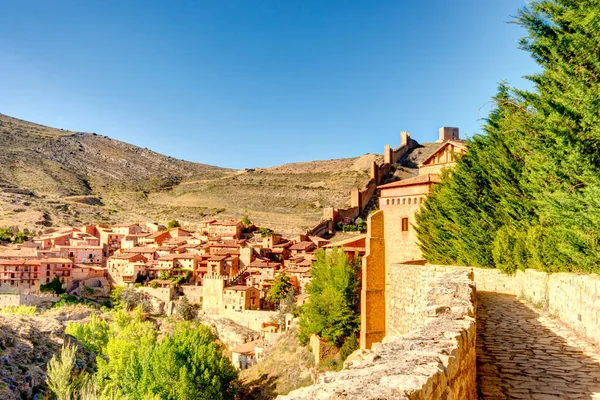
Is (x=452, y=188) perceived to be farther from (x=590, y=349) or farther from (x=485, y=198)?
(x=590, y=349)

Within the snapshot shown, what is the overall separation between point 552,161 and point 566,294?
242 centimetres

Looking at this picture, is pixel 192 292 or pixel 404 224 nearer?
pixel 404 224

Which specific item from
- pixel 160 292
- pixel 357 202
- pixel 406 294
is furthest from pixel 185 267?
pixel 406 294

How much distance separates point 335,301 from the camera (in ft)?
74.1

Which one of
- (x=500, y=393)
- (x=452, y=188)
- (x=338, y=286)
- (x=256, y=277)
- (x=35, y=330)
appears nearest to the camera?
(x=500, y=393)

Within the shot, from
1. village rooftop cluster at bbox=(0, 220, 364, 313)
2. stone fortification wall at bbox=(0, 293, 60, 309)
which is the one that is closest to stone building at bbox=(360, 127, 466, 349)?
village rooftop cluster at bbox=(0, 220, 364, 313)

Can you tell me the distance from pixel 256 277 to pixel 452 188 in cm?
3111

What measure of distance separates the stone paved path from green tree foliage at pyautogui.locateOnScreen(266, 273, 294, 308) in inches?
1380

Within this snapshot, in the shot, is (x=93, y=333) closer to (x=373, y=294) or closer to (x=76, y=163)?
(x=373, y=294)

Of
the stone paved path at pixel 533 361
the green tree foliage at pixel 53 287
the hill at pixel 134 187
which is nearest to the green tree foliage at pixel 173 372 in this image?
the stone paved path at pixel 533 361

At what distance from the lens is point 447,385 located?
2.99m

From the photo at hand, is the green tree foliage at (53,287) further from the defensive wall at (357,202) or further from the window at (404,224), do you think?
the window at (404,224)

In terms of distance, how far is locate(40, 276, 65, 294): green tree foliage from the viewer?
1918 inches

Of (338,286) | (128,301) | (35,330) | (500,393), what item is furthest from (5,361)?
(128,301)
